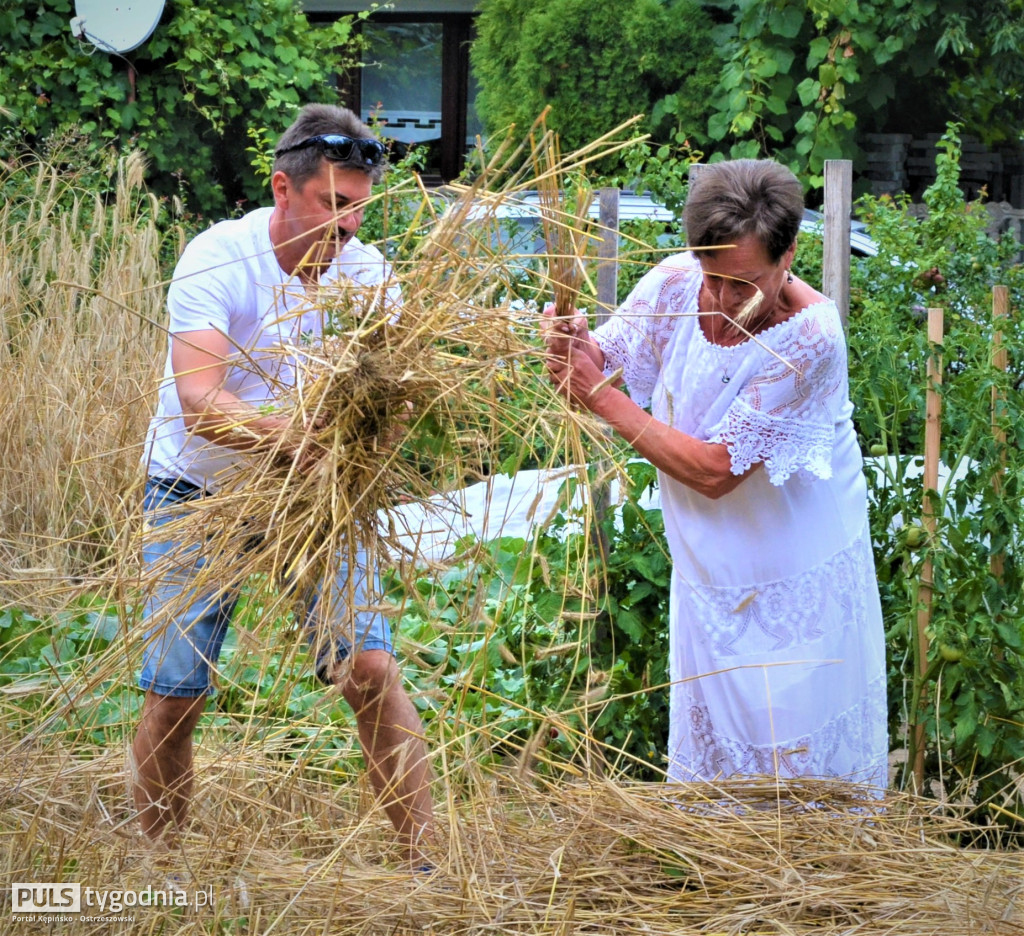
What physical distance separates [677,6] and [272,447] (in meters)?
7.05

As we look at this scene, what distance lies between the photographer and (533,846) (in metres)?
2.41

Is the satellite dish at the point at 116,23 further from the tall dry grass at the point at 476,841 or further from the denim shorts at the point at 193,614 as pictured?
the denim shorts at the point at 193,614

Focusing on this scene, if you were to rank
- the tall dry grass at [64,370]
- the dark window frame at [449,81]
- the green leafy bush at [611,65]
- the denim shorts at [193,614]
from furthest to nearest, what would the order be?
the dark window frame at [449,81]
the green leafy bush at [611,65]
the tall dry grass at [64,370]
the denim shorts at [193,614]

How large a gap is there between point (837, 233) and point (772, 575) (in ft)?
3.92

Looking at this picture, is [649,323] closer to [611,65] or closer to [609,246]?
[609,246]

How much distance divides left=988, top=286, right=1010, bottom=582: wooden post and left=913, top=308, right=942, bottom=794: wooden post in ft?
0.40

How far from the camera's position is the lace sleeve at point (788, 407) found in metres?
2.26

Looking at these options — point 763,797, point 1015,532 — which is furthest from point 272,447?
point 1015,532

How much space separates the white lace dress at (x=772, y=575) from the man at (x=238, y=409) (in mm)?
566

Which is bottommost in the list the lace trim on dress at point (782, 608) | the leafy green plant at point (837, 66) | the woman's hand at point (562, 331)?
the lace trim on dress at point (782, 608)

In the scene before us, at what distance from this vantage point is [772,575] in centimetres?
238

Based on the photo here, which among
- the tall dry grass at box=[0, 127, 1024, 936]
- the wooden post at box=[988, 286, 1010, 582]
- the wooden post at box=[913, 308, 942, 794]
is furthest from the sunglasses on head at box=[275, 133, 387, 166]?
the wooden post at box=[988, 286, 1010, 582]

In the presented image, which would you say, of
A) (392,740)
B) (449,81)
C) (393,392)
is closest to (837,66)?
(449,81)

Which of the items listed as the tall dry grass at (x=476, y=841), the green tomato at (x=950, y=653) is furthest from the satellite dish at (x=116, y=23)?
the green tomato at (x=950, y=653)
